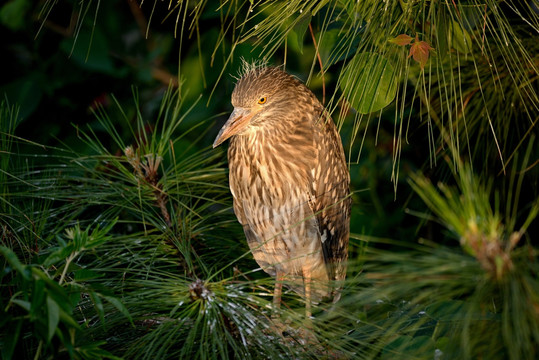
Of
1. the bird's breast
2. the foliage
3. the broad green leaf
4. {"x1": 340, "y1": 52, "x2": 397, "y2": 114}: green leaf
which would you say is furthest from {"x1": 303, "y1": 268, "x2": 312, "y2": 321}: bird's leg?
the broad green leaf

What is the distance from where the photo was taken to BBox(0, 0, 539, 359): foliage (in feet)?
3.37

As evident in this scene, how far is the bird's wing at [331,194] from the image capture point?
84.2 inches

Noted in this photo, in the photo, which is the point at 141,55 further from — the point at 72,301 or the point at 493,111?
the point at 72,301

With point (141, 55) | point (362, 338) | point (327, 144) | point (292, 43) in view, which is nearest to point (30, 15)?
point (141, 55)

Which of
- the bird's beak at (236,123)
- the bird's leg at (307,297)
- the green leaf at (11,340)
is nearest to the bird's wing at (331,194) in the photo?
the bird's beak at (236,123)

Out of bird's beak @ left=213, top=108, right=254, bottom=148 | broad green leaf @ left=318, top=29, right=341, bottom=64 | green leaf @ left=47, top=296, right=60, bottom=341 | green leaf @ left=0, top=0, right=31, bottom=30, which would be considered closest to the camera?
green leaf @ left=47, top=296, right=60, bottom=341

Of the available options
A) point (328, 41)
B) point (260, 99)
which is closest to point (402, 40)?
point (328, 41)

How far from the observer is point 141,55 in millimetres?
2883

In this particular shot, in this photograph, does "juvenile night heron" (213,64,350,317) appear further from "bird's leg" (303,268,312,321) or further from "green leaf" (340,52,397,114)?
"green leaf" (340,52,397,114)

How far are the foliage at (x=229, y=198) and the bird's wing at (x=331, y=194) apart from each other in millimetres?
171

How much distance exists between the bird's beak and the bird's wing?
9.2 inches

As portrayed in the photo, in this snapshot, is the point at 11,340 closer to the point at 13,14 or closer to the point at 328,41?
the point at 328,41

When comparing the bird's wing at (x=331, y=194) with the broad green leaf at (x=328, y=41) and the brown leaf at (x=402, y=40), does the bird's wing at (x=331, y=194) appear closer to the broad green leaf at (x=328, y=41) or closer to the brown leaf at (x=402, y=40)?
the broad green leaf at (x=328, y=41)

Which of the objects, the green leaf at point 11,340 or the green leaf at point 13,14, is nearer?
the green leaf at point 11,340
